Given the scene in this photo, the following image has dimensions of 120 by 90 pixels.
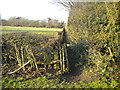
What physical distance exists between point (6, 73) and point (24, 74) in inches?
32.5

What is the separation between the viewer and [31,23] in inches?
493

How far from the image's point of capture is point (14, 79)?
5207 millimetres

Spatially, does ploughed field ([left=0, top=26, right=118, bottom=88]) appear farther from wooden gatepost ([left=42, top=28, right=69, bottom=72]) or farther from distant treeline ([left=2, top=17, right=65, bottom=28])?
distant treeline ([left=2, top=17, right=65, bottom=28])

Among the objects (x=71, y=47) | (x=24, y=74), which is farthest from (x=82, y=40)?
Answer: (x=24, y=74)

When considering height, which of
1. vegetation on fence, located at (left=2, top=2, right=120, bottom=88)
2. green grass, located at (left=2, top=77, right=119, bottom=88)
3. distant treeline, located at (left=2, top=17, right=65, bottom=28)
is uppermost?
distant treeline, located at (left=2, top=17, right=65, bottom=28)

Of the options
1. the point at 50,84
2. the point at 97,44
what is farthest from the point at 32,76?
the point at 97,44

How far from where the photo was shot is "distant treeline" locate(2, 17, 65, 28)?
11.5 meters

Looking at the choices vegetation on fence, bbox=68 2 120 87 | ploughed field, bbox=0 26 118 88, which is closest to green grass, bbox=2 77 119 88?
ploughed field, bbox=0 26 118 88

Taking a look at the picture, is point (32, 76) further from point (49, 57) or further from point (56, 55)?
point (56, 55)

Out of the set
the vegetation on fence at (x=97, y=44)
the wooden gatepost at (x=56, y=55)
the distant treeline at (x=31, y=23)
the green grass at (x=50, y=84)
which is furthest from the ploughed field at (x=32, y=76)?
the distant treeline at (x=31, y=23)

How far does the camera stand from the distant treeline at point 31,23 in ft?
37.6

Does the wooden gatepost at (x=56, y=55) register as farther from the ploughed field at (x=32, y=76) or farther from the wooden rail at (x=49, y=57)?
the ploughed field at (x=32, y=76)

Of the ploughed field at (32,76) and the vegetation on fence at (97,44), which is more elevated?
the vegetation on fence at (97,44)

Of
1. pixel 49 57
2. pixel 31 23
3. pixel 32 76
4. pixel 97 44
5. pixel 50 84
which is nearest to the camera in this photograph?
pixel 50 84
